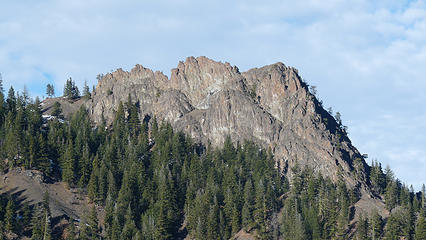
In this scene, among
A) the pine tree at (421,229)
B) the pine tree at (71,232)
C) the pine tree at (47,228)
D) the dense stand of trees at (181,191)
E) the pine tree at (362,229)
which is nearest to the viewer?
the pine tree at (71,232)

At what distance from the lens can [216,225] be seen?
492ft

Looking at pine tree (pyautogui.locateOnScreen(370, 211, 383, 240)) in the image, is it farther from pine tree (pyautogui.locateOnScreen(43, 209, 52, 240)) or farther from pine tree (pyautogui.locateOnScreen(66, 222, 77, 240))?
pine tree (pyautogui.locateOnScreen(43, 209, 52, 240))

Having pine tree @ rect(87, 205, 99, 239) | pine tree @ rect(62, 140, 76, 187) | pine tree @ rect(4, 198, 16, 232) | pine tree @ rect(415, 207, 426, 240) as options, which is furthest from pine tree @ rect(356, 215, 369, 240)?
pine tree @ rect(4, 198, 16, 232)

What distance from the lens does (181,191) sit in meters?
167

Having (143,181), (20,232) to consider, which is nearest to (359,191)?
(143,181)

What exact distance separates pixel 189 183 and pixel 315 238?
4246 centimetres

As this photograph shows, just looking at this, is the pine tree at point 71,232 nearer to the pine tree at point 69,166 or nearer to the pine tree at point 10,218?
the pine tree at point 10,218

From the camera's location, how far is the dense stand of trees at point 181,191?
14512 cm

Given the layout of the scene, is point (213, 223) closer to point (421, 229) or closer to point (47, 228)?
point (47, 228)

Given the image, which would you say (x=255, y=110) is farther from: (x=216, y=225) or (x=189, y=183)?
(x=216, y=225)

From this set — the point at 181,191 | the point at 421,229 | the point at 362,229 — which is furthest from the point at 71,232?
the point at 421,229

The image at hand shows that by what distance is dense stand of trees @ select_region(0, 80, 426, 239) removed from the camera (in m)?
145

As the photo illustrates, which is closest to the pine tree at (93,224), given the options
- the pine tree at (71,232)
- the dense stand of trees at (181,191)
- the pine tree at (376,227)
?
the dense stand of trees at (181,191)

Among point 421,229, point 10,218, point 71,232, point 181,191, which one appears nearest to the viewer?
point 71,232
